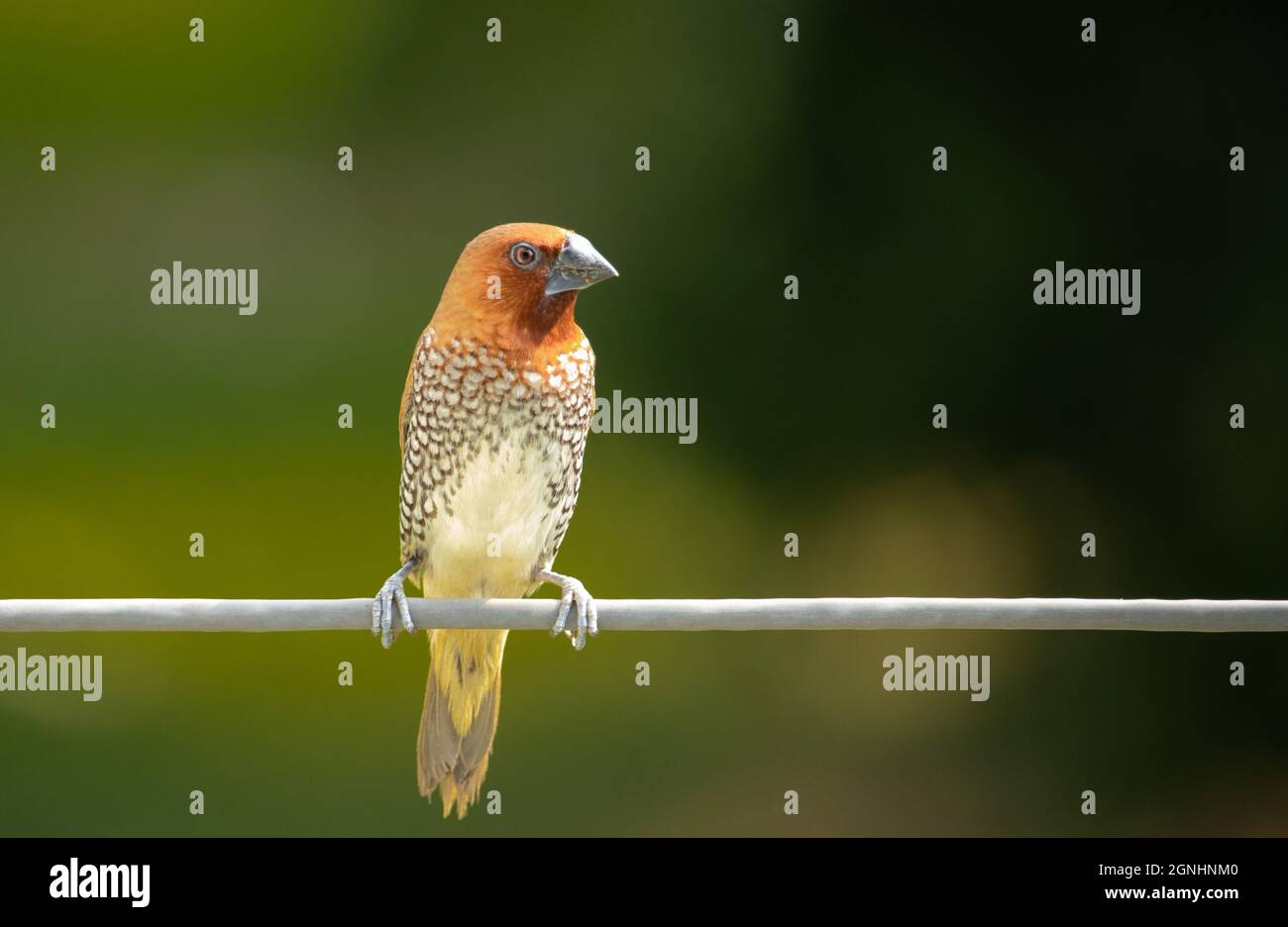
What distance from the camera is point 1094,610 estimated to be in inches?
88.8

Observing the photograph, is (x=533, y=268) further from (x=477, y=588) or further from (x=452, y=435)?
(x=477, y=588)

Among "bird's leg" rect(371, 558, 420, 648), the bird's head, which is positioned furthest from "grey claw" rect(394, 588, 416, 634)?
the bird's head

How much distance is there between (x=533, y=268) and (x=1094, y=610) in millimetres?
1404

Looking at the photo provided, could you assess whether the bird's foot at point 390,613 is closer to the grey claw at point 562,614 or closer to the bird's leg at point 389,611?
the bird's leg at point 389,611

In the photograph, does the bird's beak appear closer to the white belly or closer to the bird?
the bird

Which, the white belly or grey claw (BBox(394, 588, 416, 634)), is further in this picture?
the white belly

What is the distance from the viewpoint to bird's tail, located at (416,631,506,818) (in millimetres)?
3162

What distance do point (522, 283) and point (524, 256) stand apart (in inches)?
2.4

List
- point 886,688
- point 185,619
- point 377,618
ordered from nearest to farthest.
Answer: point 185,619 → point 377,618 → point 886,688

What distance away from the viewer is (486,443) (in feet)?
9.86

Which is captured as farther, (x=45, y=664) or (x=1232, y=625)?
(x=45, y=664)

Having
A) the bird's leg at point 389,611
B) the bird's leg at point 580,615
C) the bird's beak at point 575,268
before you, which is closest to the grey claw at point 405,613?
the bird's leg at point 389,611

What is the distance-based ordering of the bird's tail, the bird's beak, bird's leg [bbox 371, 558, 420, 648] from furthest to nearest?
the bird's tail < the bird's beak < bird's leg [bbox 371, 558, 420, 648]

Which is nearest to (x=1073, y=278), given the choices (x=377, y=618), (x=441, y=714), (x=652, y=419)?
(x=652, y=419)
